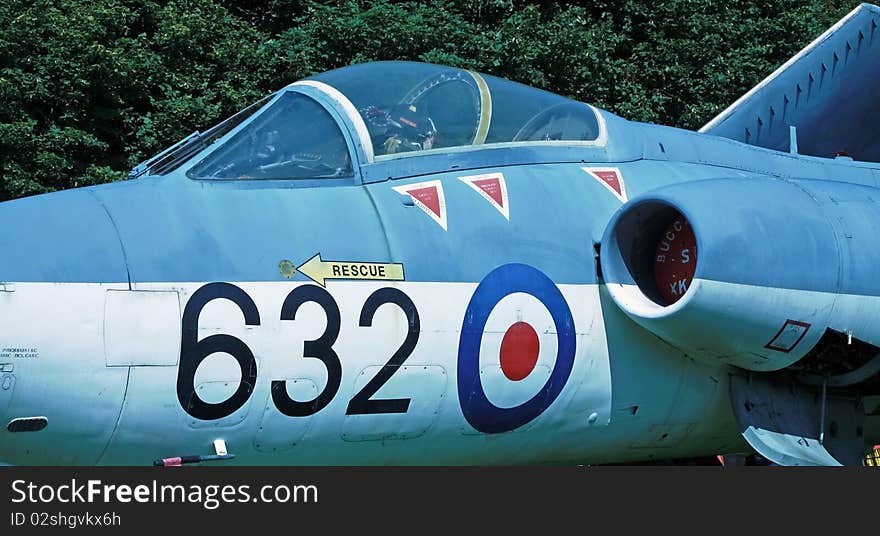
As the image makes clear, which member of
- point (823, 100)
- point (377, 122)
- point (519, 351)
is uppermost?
point (823, 100)

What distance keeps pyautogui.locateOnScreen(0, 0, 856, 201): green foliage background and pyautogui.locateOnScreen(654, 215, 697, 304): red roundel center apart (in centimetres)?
745

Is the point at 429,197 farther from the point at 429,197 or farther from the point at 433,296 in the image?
the point at 433,296

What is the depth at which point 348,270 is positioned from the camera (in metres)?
4.67

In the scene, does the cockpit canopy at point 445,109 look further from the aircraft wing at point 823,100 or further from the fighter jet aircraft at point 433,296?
the aircraft wing at point 823,100

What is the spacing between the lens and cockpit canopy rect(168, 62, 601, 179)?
501 centimetres

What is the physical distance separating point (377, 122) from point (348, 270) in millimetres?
895

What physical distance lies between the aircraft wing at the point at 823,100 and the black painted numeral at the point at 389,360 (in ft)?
15.7

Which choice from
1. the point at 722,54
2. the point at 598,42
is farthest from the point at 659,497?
the point at 722,54

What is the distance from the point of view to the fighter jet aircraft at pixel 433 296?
13.8ft

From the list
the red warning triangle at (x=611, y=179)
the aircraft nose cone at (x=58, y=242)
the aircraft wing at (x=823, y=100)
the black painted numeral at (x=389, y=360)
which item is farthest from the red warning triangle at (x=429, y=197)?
the aircraft wing at (x=823, y=100)

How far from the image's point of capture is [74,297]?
409 cm

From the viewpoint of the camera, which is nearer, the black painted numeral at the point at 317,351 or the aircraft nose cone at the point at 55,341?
the aircraft nose cone at the point at 55,341

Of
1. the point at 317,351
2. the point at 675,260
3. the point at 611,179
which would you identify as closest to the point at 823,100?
the point at 611,179

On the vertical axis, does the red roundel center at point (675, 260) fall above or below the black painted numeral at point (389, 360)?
above
